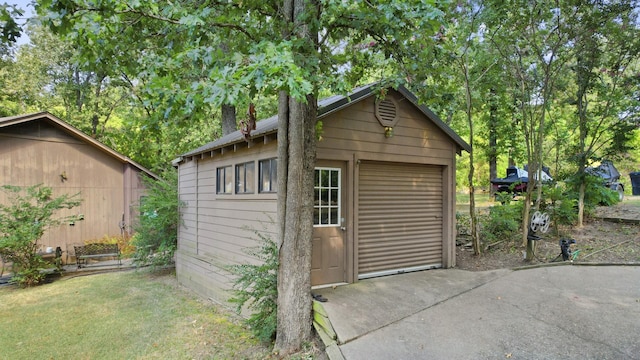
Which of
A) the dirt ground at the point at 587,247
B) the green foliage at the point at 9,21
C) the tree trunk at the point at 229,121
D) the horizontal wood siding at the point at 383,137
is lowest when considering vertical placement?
the dirt ground at the point at 587,247

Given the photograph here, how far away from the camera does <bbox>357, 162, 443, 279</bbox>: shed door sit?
6.02 metres

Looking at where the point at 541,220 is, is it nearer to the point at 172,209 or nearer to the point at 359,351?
the point at 359,351

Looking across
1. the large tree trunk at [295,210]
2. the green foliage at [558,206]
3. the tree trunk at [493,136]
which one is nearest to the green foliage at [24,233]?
the large tree trunk at [295,210]

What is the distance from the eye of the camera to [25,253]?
30.1ft

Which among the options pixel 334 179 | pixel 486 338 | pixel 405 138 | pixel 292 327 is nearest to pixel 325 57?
pixel 334 179

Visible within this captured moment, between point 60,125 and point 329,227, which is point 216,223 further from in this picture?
point 60,125

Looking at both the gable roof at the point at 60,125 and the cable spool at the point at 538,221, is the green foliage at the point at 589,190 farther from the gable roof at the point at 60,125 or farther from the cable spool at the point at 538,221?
the gable roof at the point at 60,125

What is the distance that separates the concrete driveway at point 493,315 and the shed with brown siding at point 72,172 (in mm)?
9881

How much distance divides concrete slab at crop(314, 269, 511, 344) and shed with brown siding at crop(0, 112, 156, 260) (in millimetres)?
9411

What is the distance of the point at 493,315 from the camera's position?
4352mm

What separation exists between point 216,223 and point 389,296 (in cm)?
428

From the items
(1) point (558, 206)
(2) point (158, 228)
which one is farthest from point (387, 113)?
(2) point (158, 228)

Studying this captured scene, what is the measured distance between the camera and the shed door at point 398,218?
19.8 feet

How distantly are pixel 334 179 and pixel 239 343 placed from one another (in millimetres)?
2864
